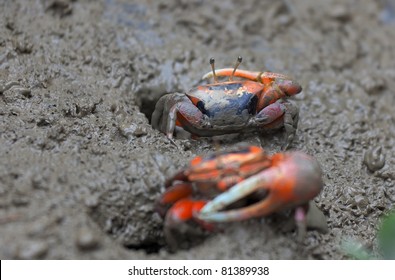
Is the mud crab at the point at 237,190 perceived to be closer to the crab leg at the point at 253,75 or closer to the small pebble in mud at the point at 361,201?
the small pebble in mud at the point at 361,201

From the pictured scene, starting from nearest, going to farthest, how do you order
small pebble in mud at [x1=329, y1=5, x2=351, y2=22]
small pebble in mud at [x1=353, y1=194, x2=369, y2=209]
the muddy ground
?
the muddy ground → small pebble in mud at [x1=353, y1=194, x2=369, y2=209] → small pebble in mud at [x1=329, y1=5, x2=351, y2=22]

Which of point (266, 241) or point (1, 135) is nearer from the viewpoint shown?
point (266, 241)

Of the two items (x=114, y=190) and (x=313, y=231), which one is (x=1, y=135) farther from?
(x=313, y=231)

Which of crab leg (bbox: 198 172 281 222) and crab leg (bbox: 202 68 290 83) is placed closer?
crab leg (bbox: 198 172 281 222)

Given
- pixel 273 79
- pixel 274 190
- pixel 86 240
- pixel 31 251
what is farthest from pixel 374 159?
pixel 31 251

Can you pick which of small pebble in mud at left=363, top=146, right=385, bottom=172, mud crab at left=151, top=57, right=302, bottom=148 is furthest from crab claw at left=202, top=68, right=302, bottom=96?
small pebble in mud at left=363, top=146, right=385, bottom=172

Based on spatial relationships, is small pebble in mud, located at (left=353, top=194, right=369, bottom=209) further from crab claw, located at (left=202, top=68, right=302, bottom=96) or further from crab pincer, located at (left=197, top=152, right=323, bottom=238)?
crab pincer, located at (left=197, top=152, right=323, bottom=238)

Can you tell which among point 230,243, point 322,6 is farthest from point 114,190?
point 322,6
